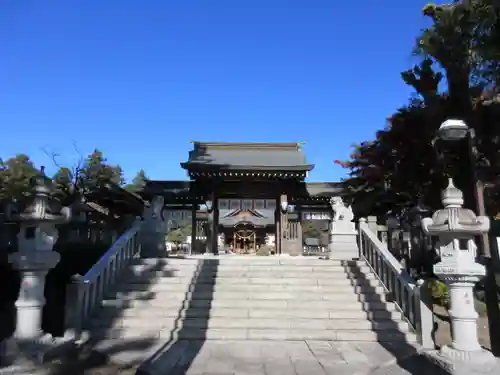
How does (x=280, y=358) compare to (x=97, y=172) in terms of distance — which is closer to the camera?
(x=280, y=358)

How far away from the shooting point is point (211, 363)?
5.25 meters

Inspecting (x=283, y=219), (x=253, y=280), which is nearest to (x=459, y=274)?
(x=253, y=280)

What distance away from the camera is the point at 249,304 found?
297 inches

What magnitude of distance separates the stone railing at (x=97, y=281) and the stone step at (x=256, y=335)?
0.52m

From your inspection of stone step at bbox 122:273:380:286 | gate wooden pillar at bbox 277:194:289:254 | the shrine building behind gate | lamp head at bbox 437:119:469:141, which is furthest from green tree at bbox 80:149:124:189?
lamp head at bbox 437:119:469:141

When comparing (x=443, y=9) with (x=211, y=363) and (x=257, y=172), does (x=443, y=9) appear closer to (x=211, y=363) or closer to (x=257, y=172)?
(x=257, y=172)

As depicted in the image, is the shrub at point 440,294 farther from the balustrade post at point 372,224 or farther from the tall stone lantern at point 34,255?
the tall stone lantern at point 34,255

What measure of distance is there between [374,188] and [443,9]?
887cm

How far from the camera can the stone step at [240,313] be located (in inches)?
277

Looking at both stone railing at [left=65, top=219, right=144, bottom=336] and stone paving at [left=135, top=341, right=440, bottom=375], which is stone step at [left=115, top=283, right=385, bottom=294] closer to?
stone railing at [left=65, top=219, right=144, bottom=336]

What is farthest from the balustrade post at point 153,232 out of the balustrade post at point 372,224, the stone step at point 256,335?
the balustrade post at point 372,224

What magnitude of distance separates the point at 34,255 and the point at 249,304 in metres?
4.07

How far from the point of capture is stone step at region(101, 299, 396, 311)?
731cm

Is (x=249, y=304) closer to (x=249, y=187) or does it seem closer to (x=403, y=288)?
(x=403, y=288)
